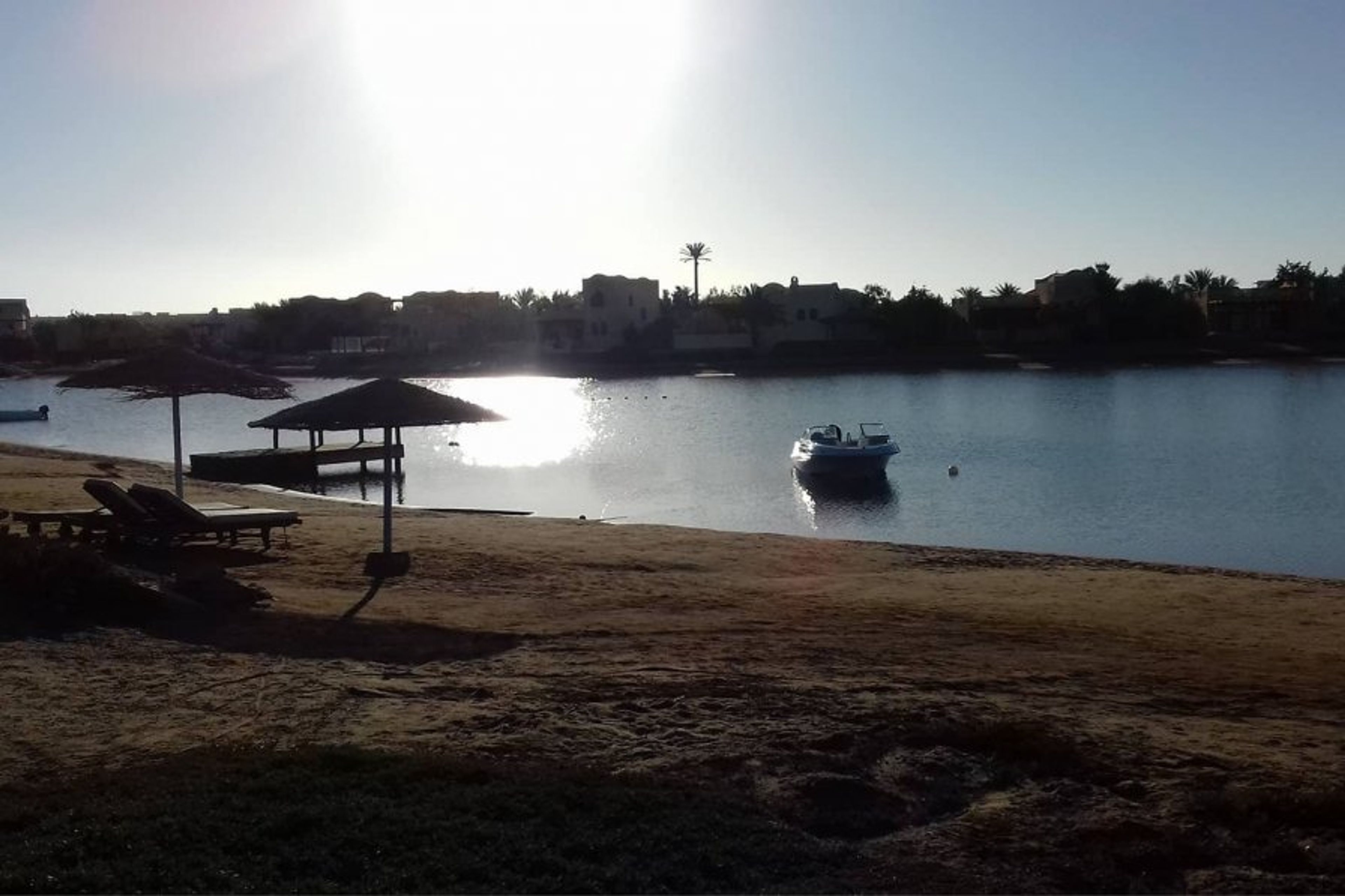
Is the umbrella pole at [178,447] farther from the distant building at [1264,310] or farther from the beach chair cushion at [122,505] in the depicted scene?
the distant building at [1264,310]

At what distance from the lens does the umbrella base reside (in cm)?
1482

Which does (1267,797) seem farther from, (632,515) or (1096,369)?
(1096,369)

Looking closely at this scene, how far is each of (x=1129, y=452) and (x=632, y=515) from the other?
2304cm

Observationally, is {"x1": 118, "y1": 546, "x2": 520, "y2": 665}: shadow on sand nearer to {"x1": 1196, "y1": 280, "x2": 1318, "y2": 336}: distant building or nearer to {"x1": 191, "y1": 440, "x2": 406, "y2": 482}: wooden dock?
{"x1": 191, "y1": 440, "x2": 406, "y2": 482}: wooden dock

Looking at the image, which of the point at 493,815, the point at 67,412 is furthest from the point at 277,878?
the point at 67,412

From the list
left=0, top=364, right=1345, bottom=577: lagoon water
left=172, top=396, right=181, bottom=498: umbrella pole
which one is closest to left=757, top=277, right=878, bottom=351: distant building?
left=0, top=364, right=1345, bottom=577: lagoon water

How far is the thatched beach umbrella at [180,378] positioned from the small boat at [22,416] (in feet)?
201

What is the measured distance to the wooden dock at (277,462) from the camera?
40.8 metres

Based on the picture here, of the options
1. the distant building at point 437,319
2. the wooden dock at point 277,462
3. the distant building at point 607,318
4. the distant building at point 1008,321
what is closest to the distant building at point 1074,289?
the distant building at point 1008,321

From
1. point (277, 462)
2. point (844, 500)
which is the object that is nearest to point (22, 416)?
point (277, 462)

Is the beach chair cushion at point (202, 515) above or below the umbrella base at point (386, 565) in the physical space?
above

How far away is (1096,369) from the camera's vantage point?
341 ft

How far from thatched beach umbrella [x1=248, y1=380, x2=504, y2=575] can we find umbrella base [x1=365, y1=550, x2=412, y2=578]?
0.03 ft

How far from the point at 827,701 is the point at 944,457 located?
40.3 meters
